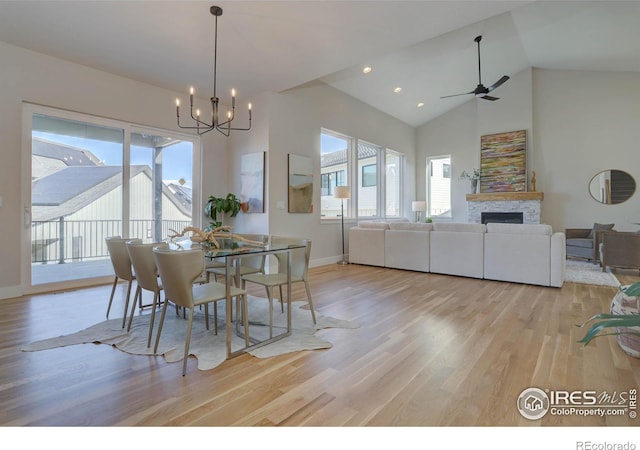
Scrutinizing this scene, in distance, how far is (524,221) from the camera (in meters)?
7.28

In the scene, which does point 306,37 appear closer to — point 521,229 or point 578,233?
point 521,229

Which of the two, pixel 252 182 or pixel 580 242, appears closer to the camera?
pixel 252 182

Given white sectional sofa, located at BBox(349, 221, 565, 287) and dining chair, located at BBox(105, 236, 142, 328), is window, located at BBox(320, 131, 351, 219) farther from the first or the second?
dining chair, located at BBox(105, 236, 142, 328)

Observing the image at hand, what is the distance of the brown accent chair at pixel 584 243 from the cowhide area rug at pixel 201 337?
5.79m

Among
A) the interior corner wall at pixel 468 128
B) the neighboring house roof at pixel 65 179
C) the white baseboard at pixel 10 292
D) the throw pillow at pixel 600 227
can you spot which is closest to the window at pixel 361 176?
the interior corner wall at pixel 468 128

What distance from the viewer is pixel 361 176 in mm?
7645

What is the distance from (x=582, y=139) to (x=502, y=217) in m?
2.36

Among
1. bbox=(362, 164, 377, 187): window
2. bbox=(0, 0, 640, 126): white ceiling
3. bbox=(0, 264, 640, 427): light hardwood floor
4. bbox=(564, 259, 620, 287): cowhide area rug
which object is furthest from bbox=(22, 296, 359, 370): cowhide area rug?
bbox=(362, 164, 377, 187): window

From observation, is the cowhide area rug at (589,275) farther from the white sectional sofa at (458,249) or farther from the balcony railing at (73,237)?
the balcony railing at (73,237)

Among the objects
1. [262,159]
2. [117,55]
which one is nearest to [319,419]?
[262,159]

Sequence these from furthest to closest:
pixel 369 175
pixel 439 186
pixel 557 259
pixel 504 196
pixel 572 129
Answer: pixel 439 186 → pixel 369 175 → pixel 504 196 → pixel 572 129 → pixel 557 259

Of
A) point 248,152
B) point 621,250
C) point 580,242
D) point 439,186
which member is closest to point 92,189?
point 248,152

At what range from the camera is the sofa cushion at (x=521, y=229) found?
170 inches

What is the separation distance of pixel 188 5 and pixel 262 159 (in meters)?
2.46
